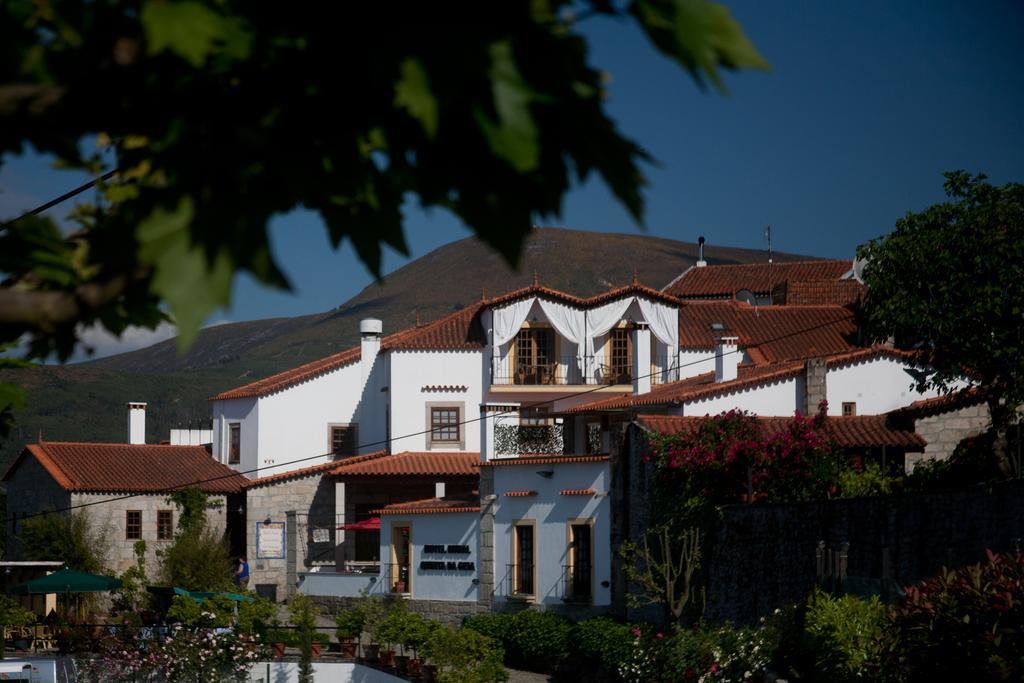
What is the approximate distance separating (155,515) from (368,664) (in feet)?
50.9

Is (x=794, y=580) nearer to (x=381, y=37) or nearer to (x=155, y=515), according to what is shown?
(x=381, y=37)

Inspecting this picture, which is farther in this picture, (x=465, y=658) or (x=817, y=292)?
(x=817, y=292)

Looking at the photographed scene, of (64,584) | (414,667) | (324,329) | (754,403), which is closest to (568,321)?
(754,403)

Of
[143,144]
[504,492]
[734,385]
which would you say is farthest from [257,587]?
[143,144]

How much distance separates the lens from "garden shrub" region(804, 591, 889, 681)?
14992 millimetres

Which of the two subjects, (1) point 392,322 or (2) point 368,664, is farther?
(1) point 392,322

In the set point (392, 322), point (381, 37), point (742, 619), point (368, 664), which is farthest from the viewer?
point (392, 322)

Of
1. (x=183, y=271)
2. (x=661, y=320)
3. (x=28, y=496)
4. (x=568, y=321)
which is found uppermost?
(x=661, y=320)

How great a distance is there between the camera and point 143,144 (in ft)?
10.1

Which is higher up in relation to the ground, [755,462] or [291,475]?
[755,462]

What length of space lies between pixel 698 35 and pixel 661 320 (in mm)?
37655

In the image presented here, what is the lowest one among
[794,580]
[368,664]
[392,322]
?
[368,664]

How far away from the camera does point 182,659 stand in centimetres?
2342

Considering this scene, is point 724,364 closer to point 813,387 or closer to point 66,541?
point 813,387
